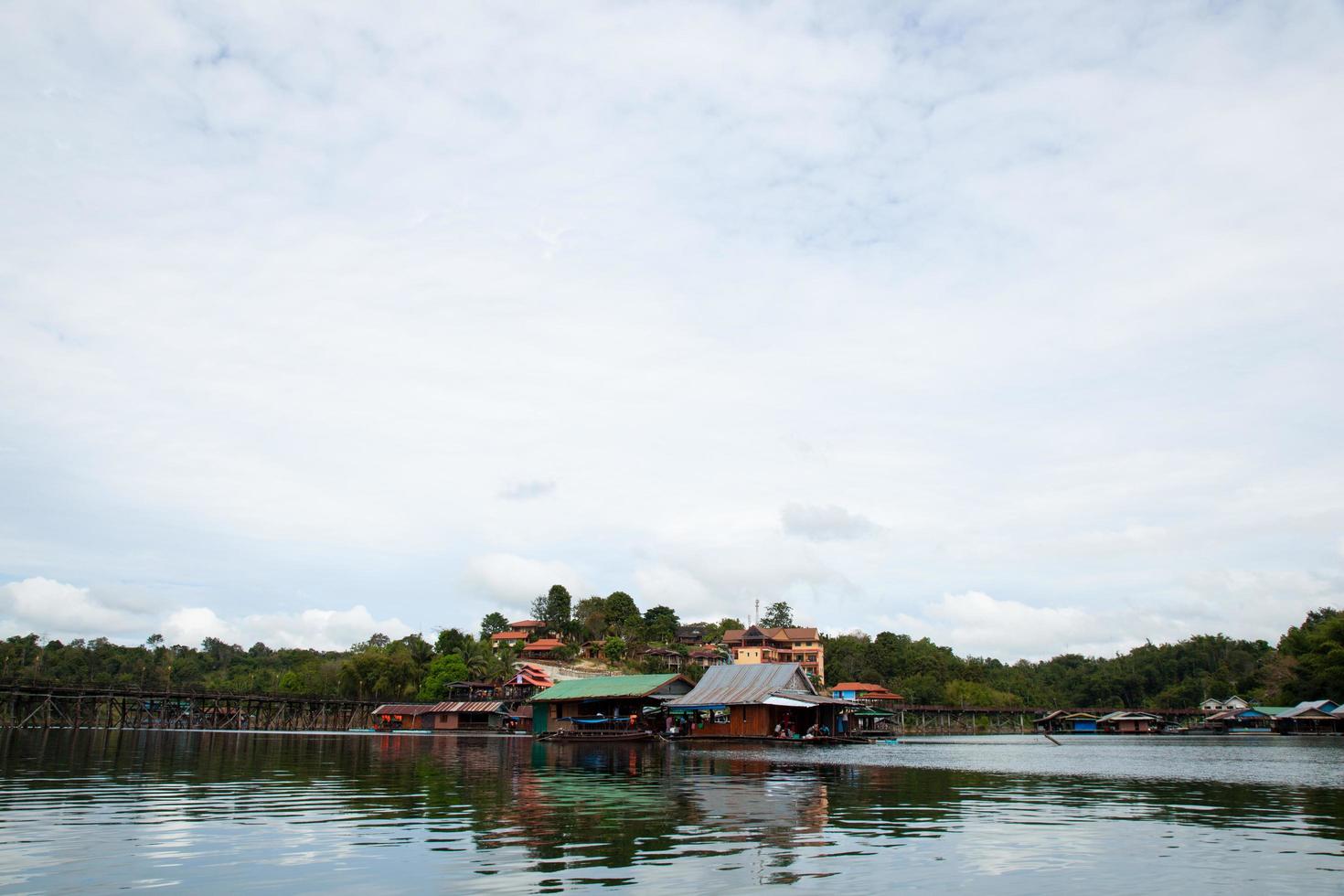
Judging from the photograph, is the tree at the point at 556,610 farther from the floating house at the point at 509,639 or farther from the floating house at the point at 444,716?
the floating house at the point at 444,716

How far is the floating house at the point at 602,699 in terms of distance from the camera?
186 feet

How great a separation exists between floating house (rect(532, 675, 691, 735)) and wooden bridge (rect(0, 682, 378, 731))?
29.4 m

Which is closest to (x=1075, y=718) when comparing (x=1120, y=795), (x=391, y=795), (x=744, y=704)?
(x=744, y=704)

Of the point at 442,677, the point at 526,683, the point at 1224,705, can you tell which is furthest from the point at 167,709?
the point at 1224,705

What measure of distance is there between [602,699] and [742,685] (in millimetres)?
9725

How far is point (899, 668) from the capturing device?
413 ft

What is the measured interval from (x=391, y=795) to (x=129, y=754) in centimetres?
2171

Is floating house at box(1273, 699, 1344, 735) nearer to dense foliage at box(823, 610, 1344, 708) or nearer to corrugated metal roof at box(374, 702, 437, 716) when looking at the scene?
dense foliage at box(823, 610, 1344, 708)

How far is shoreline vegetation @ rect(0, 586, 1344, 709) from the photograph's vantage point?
94.0 meters

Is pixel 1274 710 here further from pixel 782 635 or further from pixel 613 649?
pixel 613 649

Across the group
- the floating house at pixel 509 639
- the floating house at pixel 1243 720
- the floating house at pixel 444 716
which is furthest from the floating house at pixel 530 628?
the floating house at pixel 1243 720

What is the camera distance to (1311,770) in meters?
27.9

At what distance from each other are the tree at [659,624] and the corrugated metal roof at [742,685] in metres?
55.8

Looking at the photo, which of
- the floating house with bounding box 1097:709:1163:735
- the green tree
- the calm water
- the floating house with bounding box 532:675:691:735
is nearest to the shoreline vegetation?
the green tree
